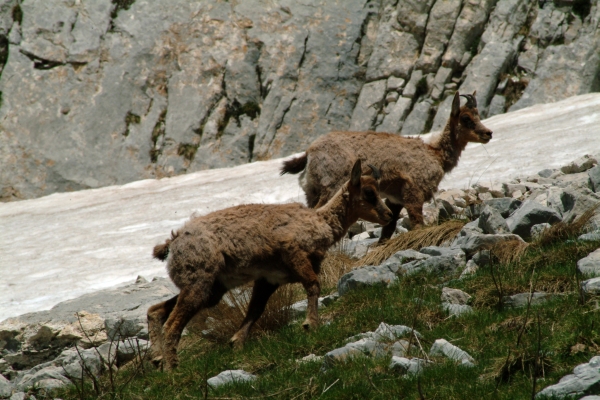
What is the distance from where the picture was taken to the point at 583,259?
8055 millimetres

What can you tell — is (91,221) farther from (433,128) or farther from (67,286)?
(433,128)

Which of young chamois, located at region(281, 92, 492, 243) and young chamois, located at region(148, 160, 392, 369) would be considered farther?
young chamois, located at region(281, 92, 492, 243)

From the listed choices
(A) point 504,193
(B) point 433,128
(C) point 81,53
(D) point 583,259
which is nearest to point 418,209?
(A) point 504,193

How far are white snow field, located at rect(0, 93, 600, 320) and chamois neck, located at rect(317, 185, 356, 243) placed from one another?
18.3ft

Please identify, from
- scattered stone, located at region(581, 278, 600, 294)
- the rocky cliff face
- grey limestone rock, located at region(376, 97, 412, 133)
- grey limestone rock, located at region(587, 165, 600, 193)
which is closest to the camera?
scattered stone, located at region(581, 278, 600, 294)

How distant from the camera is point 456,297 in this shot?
26.6 feet

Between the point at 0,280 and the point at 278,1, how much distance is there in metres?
17.6

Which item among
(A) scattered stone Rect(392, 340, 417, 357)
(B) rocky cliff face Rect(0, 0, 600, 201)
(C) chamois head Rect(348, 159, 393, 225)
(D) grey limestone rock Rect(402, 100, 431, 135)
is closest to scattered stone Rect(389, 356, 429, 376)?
(A) scattered stone Rect(392, 340, 417, 357)

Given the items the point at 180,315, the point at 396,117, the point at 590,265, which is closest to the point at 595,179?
the point at 590,265

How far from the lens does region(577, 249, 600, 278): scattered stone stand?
7707 mm

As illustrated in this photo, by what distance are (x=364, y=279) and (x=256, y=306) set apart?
4.69ft

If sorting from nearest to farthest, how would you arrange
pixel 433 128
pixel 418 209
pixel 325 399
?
pixel 325 399 < pixel 418 209 < pixel 433 128

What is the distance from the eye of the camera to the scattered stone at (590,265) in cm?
771

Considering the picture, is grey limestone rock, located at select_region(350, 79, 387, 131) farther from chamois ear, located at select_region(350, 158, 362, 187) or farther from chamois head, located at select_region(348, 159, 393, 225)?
chamois ear, located at select_region(350, 158, 362, 187)
